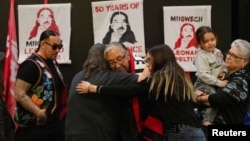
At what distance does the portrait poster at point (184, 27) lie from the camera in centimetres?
560

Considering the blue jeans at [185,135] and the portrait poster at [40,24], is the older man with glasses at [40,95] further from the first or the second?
the portrait poster at [40,24]

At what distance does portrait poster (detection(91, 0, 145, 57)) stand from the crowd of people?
69.1 inches

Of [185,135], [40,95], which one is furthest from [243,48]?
[40,95]

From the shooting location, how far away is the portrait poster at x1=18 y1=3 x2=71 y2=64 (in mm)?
5602

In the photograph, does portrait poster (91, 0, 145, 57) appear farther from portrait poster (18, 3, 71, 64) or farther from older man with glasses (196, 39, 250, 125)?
older man with glasses (196, 39, 250, 125)

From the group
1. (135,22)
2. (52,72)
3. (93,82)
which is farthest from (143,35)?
(93,82)

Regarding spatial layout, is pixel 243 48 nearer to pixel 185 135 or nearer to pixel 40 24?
pixel 185 135

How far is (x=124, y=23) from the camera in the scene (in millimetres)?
5586

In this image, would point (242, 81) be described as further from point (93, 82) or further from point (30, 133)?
point (30, 133)

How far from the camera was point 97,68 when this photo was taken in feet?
11.3


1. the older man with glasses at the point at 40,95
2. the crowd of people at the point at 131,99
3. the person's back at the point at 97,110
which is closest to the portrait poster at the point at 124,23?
the older man with glasses at the point at 40,95

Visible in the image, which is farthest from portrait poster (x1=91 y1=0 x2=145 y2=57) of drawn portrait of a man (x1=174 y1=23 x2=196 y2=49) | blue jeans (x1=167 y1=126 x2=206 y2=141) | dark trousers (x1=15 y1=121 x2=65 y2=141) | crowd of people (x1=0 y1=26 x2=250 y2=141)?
blue jeans (x1=167 y1=126 x2=206 y2=141)

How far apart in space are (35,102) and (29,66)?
12.5 inches

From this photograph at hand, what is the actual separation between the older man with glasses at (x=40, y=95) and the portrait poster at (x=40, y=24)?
157 centimetres
